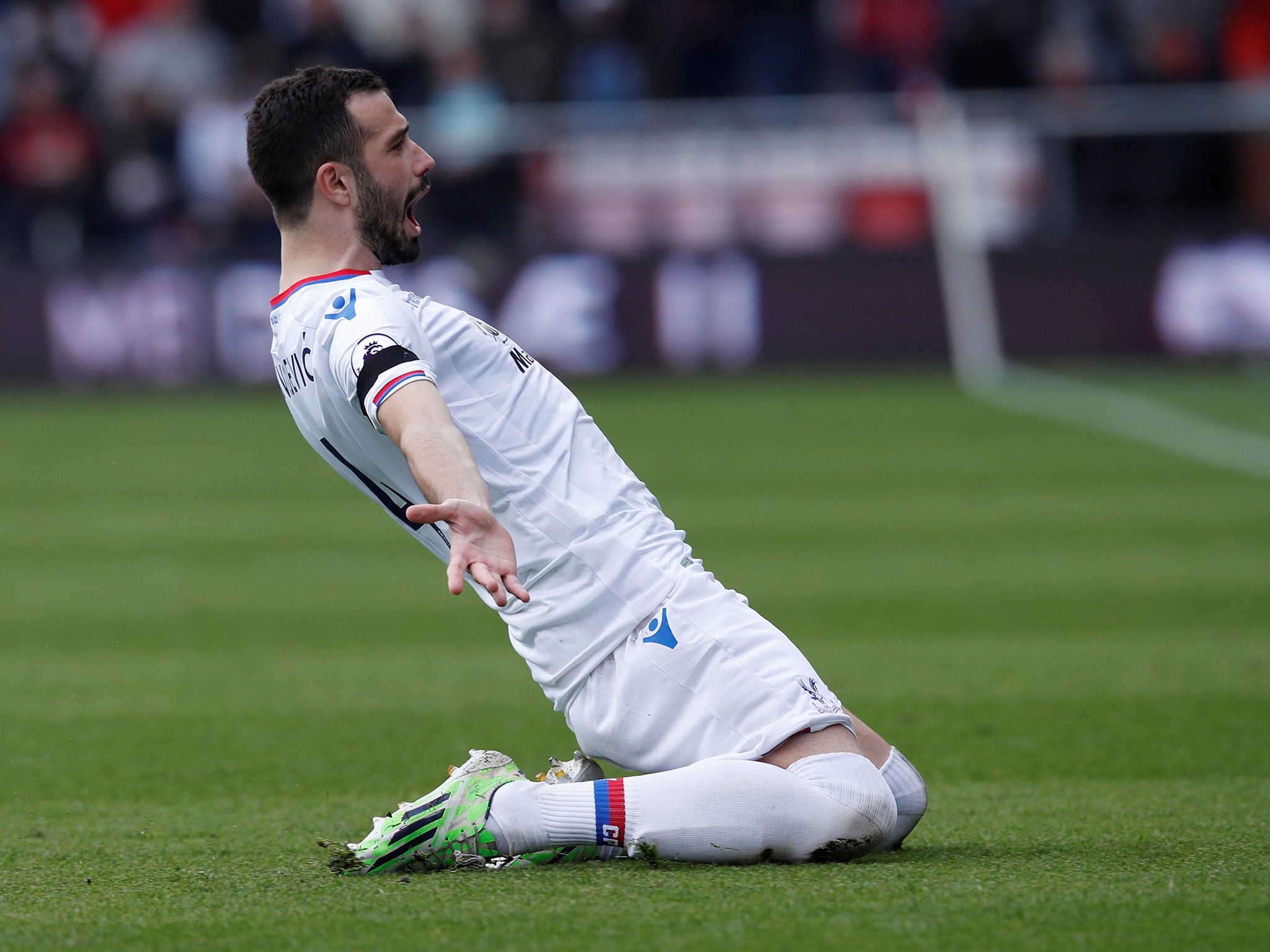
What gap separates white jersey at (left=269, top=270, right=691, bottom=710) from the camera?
145 inches

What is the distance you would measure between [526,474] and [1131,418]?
11.3 meters

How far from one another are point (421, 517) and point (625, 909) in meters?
0.82

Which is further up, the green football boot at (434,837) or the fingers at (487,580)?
the fingers at (487,580)

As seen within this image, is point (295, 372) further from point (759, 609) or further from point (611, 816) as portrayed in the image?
point (759, 609)

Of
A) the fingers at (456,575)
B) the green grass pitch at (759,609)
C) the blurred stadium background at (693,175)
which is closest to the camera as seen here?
the fingers at (456,575)

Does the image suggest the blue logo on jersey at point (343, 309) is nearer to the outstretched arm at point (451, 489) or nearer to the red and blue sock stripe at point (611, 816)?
the outstretched arm at point (451, 489)

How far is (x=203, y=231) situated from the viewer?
1770cm

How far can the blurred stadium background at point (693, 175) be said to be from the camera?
56.4 feet

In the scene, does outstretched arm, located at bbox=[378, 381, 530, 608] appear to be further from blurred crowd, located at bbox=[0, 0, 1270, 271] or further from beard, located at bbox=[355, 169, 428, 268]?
blurred crowd, located at bbox=[0, 0, 1270, 271]

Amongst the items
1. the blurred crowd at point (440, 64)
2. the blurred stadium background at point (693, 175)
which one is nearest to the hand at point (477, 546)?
the blurred stadium background at point (693, 175)

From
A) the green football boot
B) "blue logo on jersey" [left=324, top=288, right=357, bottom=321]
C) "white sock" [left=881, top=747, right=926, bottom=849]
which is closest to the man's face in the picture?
"blue logo on jersey" [left=324, top=288, right=357, bottom=321]

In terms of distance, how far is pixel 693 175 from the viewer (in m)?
18.0

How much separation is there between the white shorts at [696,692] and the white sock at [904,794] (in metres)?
0.24

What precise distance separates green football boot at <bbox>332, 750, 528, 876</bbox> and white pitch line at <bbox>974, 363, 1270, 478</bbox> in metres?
8.98
